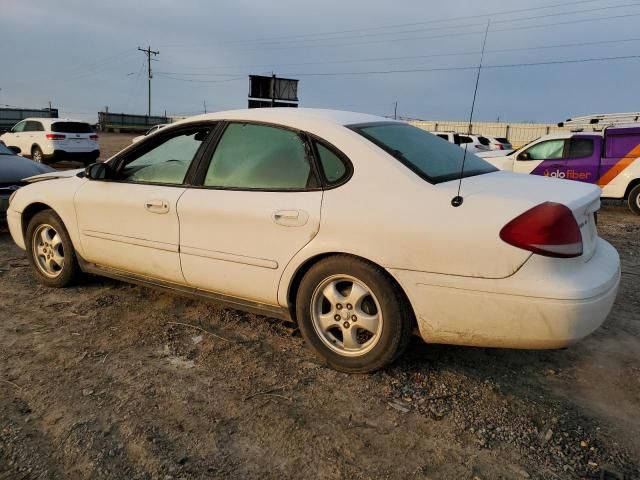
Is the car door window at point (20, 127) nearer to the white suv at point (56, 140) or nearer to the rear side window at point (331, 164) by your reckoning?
the white suv at point (56, 140)

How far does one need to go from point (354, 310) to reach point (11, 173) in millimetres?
5755

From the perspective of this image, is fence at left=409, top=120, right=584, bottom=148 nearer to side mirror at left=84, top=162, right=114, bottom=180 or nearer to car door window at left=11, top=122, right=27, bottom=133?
car door window at left=11, top=122, right=27, bottom=133

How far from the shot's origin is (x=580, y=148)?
34.3 feet

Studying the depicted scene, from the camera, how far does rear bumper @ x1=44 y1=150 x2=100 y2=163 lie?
16328 millimetres

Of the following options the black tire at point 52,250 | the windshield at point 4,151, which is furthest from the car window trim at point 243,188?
the windshield at point 4,151

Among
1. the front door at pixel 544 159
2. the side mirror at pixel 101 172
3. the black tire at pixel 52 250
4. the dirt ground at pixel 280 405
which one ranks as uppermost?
the front door at pixel 544 159

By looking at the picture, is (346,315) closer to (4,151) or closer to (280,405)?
(280,405)

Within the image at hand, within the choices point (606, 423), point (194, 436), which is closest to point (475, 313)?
point (606, 423)

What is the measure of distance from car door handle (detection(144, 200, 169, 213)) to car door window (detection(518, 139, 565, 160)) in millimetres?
9551

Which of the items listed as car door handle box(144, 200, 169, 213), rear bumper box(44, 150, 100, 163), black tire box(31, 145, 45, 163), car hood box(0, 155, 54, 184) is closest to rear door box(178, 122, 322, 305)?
car door handle box(144, 200, 169, 213)

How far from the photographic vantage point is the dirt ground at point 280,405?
2170mm

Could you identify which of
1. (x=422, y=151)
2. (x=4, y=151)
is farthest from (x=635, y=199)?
(x=4, y=151)

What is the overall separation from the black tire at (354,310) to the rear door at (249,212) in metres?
0.19

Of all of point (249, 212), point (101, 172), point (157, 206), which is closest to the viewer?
point (249, 212)
